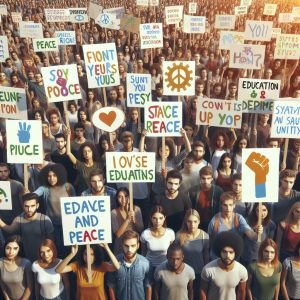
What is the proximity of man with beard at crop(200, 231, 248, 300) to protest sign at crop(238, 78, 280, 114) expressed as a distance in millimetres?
3822

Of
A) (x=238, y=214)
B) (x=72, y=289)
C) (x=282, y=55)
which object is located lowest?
(x=72, y=289)

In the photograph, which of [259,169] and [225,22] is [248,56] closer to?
[225,22]

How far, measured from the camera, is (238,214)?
5402 millimetres

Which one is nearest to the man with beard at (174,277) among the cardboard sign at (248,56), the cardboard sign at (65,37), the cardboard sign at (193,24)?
the cardboard sign at (248,56)

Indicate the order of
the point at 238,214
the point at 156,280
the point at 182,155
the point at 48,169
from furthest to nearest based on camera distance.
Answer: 1. the point at 182,155
2. the point at 48,169
3. the point at 238,214
4. the point at 156,280

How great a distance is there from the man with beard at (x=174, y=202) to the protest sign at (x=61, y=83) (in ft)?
10.4

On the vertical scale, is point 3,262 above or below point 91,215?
below

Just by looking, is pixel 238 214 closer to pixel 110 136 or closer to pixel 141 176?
pixel 141 176

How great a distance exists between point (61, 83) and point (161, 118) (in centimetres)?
226

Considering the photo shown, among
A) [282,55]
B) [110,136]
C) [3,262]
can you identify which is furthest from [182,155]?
[282,55]

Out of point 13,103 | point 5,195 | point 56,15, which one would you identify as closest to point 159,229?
point 5,195

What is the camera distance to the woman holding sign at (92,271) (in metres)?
4.73

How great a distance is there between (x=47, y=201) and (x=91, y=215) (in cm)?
139

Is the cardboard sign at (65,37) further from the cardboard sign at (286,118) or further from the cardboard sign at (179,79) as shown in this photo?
the cardboard sign at (286,118)
